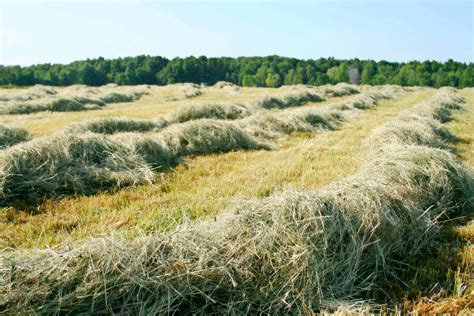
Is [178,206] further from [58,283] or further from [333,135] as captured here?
[333,135]

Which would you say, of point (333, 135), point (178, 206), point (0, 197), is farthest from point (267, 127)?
point (0, 197)

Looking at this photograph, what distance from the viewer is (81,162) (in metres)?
5.32

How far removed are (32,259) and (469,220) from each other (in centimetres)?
390

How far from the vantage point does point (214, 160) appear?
658 cm

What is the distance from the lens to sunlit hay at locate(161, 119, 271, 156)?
713 cm

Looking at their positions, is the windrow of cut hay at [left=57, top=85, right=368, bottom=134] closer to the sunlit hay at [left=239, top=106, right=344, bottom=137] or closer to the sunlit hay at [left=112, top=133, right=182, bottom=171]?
the sunlit hay at [left=239, top=106, right=344, bottom=137]

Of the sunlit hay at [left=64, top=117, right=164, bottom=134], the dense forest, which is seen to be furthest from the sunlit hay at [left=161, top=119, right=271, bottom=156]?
the dense forest

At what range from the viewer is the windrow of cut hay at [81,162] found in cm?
449

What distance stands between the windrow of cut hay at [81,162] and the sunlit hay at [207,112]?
3.95 metres

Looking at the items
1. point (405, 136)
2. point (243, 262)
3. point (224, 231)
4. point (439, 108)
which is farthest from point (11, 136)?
point (439, 108)

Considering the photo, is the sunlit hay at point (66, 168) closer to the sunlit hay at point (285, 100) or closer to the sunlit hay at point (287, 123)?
the sunlit hay at point (287, 123)

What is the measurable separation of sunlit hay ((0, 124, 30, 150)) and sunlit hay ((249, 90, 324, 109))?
935 cm

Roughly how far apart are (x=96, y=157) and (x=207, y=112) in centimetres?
660

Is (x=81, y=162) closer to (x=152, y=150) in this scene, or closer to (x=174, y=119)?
(x=152, y=150)
